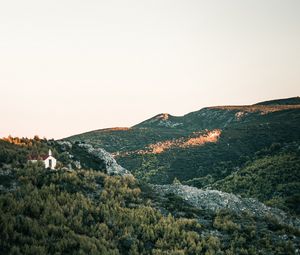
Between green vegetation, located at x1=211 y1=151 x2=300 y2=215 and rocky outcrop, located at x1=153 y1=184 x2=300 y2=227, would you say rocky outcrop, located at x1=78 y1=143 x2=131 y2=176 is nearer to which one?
rocky outcrop, located at x1=153 y1=184 x2=300 y2=227

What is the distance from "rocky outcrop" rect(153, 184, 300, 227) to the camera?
3612 cm

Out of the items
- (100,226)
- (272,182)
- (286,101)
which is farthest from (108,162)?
(286,101)

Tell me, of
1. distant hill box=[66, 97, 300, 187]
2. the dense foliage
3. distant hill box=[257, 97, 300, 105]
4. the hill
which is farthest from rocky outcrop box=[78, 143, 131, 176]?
distant hill box=[257, 97, 300, 105]

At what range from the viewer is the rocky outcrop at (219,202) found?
3612cm

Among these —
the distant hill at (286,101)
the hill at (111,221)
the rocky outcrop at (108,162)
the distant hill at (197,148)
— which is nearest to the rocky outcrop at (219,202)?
the hill at (111,221)

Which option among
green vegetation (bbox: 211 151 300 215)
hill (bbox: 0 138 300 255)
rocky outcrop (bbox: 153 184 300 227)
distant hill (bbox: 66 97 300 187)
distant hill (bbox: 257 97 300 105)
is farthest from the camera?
distant hill (bbox: 257 97 300 105)

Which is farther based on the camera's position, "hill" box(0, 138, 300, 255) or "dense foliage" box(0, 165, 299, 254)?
"hill" box(0, 138, 300, 255)

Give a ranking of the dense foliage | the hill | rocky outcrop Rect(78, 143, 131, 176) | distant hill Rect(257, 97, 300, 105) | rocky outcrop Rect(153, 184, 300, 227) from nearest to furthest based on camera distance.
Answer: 1. the dense foliage
2. the hill
3. rocky outcrop Rect(153, 184, 300, 227)
4. rocky outcrop Rect(78, 143, 131, 176)
5. distant hill Rect(257, 97, 300, 105)

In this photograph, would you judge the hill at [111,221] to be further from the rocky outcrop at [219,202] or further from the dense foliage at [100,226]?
the rocky outcrop at [219,202]

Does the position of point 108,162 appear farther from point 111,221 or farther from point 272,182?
point 272,182

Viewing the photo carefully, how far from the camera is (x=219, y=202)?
37.2 m

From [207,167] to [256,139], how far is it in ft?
61.2

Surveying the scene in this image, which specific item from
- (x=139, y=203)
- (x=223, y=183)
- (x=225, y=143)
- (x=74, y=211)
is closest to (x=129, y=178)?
(x=139, y=203)

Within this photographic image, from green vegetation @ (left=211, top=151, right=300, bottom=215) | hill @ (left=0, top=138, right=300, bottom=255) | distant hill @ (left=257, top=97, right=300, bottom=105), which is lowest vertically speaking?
green vegetation @ (left=211, top=151, right=300, bottom=215)
